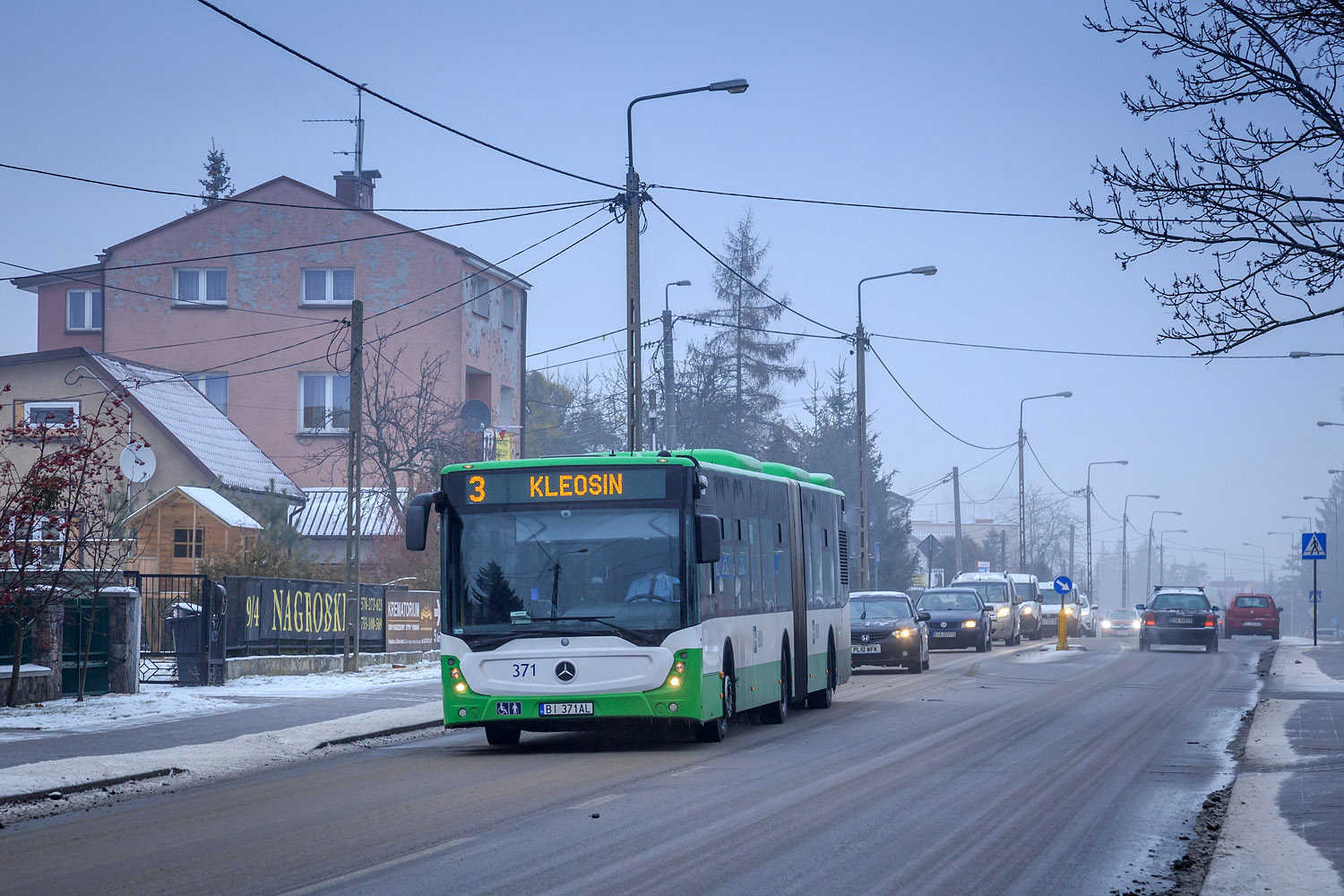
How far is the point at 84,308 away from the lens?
57656 mm

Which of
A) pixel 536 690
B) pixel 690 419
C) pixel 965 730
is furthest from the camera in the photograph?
pixel 690 419

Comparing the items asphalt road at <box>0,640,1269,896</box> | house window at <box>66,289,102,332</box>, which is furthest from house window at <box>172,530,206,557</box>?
house window at <box>66,289,102,332</box>

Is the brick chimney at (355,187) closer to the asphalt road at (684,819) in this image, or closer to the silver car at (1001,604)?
the silver car at (1001,604)

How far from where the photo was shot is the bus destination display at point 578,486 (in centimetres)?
1593

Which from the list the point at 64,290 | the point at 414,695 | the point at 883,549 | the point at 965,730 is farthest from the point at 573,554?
the point at 883,549

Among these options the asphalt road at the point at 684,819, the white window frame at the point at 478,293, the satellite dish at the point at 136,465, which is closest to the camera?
the asphalt road at the point at 684,819

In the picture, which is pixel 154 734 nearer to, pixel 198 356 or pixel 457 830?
pixel 457 830

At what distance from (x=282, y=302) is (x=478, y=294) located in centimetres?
668

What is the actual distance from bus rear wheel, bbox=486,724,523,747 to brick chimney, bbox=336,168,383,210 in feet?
148

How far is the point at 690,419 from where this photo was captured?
72.2 m

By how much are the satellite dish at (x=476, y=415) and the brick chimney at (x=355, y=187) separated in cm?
1309

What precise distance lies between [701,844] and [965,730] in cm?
848

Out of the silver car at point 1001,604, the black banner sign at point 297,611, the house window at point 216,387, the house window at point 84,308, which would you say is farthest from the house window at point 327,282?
the black banner sign at point 297,611

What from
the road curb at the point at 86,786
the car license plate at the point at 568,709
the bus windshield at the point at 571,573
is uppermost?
the bus windshield at the point at 571,573
